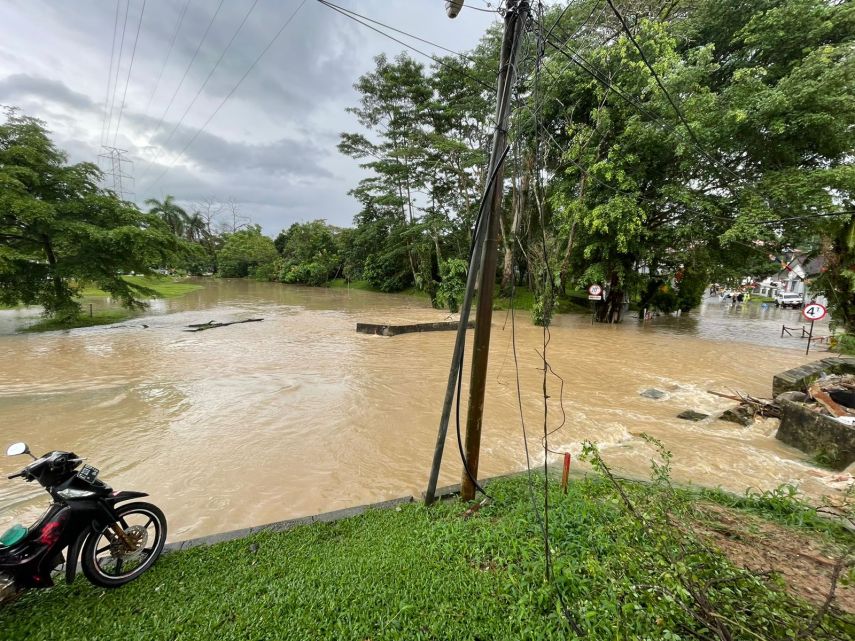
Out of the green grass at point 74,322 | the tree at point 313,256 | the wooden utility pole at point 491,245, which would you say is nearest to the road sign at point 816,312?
the wooden utility pole at point 491,245

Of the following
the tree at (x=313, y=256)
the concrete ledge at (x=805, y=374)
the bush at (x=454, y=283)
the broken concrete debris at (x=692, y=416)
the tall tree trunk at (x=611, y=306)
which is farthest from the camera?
the tree at (x=313, y=256)

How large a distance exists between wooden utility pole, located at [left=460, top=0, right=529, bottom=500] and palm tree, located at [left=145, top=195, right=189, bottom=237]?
46470 mm

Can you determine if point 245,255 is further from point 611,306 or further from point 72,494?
point 72,494

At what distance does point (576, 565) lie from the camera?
2145 mm

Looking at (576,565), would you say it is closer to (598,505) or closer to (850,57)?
(598,505)

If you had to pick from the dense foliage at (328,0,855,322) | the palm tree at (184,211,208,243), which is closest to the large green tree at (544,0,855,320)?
the dense foliage at (328,0,855,322)

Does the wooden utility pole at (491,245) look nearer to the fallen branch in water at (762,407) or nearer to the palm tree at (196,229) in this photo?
the fallen branch in water at (762,407)

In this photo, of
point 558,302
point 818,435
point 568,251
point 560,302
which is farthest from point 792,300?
point 818,435

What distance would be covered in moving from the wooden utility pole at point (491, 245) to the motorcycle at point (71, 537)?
258cm

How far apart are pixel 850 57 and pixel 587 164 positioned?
6696 mm

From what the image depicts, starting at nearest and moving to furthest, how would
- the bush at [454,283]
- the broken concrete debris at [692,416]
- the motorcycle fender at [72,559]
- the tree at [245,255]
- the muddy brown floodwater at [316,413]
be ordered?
the motorcycle fender at [72,559] → the muddy brown floodwater at [316,413] → the broken concrete debris at [692,416] → the bush at [454,283] → the tree at [245,255]

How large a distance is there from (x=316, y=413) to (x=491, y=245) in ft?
15.7

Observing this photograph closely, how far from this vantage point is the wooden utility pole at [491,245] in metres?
2.58

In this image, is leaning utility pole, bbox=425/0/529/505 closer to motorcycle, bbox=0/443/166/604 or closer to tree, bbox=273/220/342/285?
motorcycle, bbox=0/443/166/604
